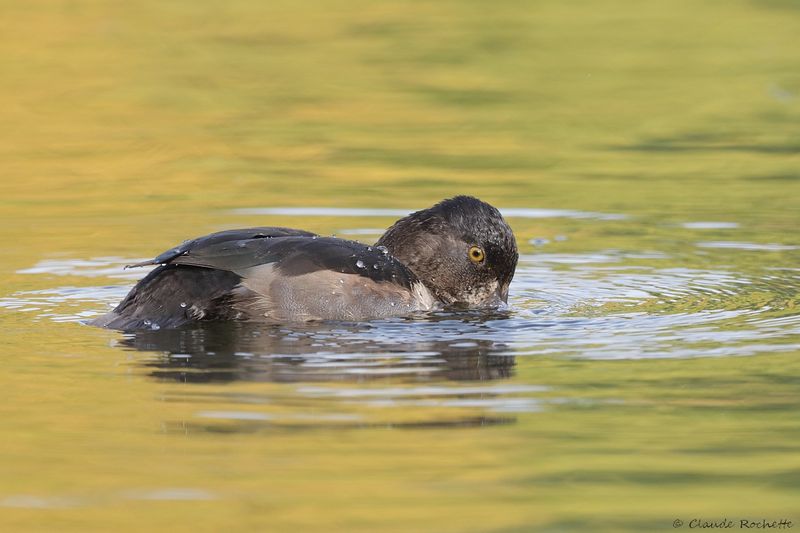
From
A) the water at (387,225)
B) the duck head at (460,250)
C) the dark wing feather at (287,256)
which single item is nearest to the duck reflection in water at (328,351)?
the water at (387,225)

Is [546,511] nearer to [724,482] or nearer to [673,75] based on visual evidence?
[724,482]

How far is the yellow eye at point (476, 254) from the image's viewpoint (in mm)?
10305

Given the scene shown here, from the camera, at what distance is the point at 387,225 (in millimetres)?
12688

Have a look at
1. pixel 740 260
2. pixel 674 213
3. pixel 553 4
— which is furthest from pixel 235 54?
pixel 740 260

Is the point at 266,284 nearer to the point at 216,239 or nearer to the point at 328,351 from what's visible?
the point at 216,239

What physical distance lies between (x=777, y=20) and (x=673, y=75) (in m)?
3.75

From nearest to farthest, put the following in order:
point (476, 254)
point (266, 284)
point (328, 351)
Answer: point (328, 351) < point (266, 284) < point (476, 254)

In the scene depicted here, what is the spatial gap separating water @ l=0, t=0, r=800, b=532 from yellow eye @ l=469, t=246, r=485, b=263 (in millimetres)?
470

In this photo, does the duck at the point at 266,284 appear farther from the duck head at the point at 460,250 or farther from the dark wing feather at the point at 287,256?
the duck head at the point at 460,250

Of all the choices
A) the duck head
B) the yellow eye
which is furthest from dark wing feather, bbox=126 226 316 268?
the yellow eye

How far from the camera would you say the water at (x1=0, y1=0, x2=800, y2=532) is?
250 inches

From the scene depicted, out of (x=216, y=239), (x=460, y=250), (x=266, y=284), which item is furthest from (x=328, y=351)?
(x=460, y=250)

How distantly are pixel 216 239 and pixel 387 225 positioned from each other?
11.7 feet

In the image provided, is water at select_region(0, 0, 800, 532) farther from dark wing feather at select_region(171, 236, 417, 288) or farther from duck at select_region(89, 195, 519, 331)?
dark wing feather at select_region(171, 236, 417, 288)
